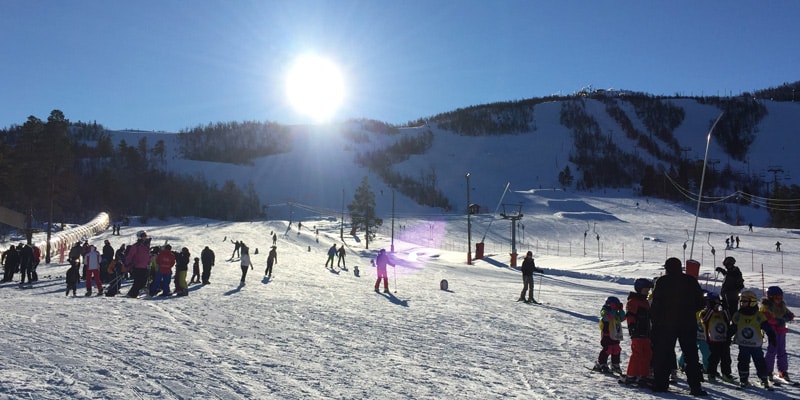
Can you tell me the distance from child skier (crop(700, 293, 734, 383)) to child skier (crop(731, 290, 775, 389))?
0.13 metres

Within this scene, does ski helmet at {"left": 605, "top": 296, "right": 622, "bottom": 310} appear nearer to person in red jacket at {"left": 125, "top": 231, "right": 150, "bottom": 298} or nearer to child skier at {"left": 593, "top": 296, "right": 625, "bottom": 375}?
child skier at {"left": 593, "top": 296, "right": 625, "bottom": 375}

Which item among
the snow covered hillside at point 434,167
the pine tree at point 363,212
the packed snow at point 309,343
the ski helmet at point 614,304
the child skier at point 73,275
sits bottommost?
the packed snow at point 309,343

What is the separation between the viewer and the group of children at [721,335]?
6.79 metres

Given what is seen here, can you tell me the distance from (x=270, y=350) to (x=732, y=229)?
73.2 m

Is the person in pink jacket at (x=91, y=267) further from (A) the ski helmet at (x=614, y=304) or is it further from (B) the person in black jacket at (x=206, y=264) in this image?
(A) the ski helmet at (x=614, y=304)

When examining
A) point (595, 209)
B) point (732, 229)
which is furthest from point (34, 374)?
point (595, 209)

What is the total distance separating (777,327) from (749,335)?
62 centimetres

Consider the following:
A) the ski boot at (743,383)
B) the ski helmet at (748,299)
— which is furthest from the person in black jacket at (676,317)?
the ski helmet at (748,299)

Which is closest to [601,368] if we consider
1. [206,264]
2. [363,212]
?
[206,264]

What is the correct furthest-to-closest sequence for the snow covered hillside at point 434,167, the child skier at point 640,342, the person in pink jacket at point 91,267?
the snow covered hillside at point 434,167, the person in pink jacket at point 91,267, the child skier at point 640,342

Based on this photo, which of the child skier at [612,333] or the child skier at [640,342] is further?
the child skier at [612,333]

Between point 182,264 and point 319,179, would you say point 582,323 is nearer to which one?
point 182,264

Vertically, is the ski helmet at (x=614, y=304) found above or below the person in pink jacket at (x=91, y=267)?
above

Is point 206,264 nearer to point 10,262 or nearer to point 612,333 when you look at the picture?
point 10,262
